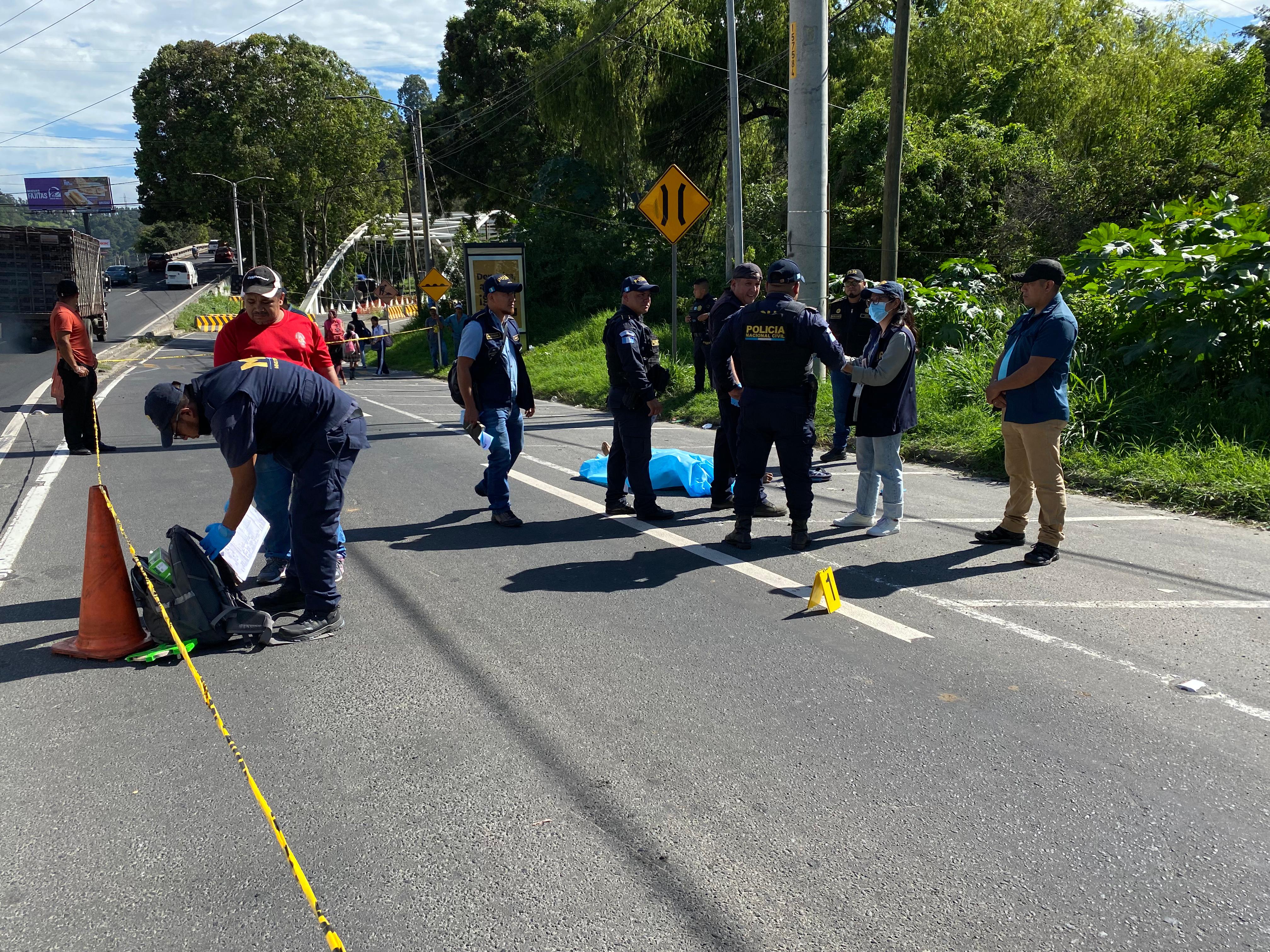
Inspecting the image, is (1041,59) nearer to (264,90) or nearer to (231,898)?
(231,898)

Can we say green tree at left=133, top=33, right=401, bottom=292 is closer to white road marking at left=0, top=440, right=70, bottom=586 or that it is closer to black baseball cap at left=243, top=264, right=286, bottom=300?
white road marking at left=0, top=440, right=70, bottom=586

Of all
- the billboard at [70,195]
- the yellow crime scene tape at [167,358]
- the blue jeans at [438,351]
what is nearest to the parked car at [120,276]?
the billboard at [70,195]

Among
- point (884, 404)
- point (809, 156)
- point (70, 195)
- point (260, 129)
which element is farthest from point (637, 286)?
point (70, 195)

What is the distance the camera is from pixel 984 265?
14016mm

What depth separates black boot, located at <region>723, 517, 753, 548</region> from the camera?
6.36 m

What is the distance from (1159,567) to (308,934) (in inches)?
208

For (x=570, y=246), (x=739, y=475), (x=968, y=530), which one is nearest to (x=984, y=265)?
(x=968, y=530)

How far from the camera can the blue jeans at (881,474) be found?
6.76 meters

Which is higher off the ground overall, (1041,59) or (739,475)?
(1041,59)

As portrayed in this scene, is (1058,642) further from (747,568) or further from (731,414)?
(731,414)

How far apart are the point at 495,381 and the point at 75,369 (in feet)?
19.3

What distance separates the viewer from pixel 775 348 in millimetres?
6234

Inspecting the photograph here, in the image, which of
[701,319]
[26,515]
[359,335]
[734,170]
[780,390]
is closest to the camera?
[780,390]

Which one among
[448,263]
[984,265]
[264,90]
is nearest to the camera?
[984,265]
